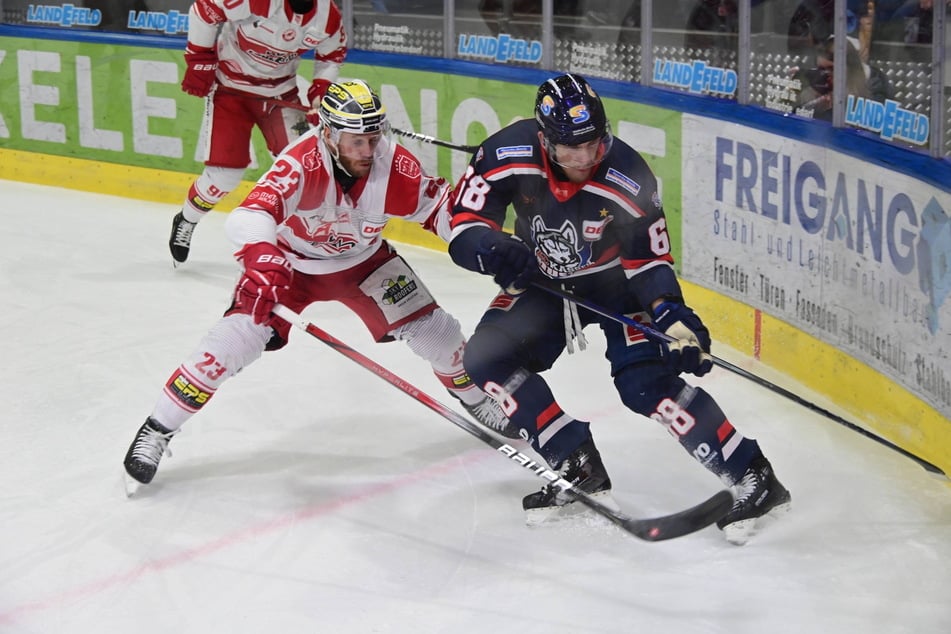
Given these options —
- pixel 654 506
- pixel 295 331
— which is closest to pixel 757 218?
pixel 654 506

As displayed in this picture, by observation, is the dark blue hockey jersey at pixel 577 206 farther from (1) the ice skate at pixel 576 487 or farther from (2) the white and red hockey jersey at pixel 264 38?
(2) the white and red hockey jersey at pixel 264 38

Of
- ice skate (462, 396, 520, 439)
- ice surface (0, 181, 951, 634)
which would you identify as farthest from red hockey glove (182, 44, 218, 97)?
ice skate (462, 396, 520, 439)

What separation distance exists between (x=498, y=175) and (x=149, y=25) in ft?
15.7

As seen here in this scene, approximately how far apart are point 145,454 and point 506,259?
48.1 inches

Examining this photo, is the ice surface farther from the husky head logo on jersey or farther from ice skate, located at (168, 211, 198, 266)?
ice skate, located at (168, 211, 198, 266)

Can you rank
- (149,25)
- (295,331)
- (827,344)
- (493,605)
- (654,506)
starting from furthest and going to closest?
(149,25) < (295,331) < (827,344) < (654,506) < (493,605)

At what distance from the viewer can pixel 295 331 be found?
538 cm

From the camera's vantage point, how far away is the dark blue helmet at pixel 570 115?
3.27 m

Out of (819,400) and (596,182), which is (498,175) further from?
(819,400)

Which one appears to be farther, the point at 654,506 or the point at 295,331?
the point at 295,331

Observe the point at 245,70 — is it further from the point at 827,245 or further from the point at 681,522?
the point at 681,522

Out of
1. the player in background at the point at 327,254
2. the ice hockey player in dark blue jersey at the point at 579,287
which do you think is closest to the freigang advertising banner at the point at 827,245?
the ice hockey player in dark blue jersey at the point at 579,287

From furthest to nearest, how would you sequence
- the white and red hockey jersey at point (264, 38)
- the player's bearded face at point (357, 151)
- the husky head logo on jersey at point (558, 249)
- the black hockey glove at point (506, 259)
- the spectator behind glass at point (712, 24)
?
the white and red hockey jersey at point (264, 38) < the spectator behind glass at point (712, 24) < the player's bearded face at point (357, 151) < the husky head logo on jersey at point (558, 249) < the black hockey glove at point (506, 259)

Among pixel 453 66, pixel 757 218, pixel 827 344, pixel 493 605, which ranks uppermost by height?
pixel 453 66
